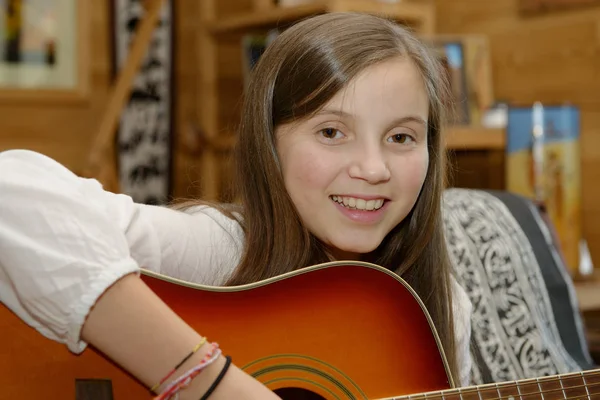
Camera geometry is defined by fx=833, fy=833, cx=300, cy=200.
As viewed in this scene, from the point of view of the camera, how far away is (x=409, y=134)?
3.18 feet

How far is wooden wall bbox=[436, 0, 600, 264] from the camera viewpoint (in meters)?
2.36

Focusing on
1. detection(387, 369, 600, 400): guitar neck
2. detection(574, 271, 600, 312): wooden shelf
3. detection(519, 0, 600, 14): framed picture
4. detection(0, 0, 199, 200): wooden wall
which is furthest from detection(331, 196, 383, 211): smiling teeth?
detection(519, 0, 600, 14): framed picture

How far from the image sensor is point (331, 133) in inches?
37.6

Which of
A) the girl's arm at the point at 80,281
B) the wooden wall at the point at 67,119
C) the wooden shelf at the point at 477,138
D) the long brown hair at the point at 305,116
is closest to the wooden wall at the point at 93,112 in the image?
the wooden wall at the point at 67,119

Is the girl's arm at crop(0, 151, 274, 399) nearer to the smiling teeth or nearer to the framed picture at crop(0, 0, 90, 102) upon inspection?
the smiling teeth

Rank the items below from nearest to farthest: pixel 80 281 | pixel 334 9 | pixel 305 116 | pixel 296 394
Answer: pixel 80 281
pixel 296 394
pixel 305 116
pixel 334 9

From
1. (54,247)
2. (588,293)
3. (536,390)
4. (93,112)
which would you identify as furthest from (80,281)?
(93,112)

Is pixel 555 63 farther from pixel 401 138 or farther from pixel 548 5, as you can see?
pixel 401 138

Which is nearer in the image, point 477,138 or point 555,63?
point 477,138

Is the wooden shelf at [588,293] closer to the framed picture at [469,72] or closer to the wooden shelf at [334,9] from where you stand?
the framed picture at [469,72]

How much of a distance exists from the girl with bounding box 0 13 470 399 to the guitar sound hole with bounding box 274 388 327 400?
88 millimetres

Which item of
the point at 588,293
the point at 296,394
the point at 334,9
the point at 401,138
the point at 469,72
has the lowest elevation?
the point at 588,293

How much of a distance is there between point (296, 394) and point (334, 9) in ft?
4.92

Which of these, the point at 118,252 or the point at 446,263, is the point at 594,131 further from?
the point at 118,252
